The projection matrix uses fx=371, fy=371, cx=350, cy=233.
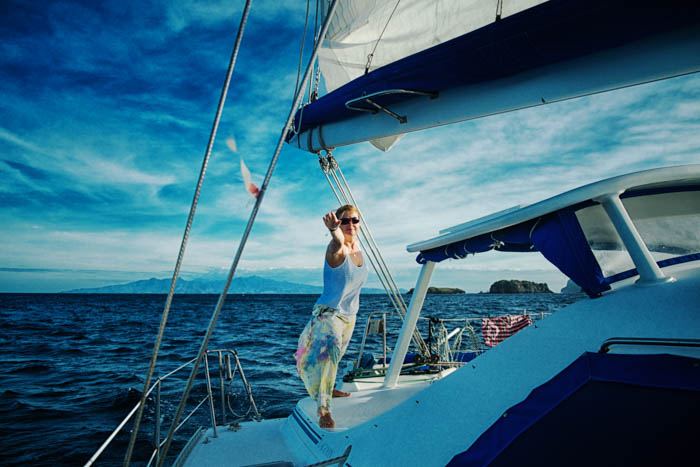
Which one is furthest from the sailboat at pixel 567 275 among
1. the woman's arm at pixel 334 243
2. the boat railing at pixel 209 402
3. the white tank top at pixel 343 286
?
the woman's arm at pixel 334 243

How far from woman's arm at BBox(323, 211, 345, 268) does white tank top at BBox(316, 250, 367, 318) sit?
2.1 inches

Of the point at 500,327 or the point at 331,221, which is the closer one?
the point at 331,221

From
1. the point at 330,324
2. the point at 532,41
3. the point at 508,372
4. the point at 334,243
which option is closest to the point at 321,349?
the point at 330,324

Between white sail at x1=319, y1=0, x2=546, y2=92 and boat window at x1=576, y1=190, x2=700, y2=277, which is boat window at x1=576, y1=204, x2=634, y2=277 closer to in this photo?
boat window at x1=576, y1=190, x2=700, y2=277

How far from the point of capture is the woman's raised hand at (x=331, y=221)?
2348mm

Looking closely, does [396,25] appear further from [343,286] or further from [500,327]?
[500,327]

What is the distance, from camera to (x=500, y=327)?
28.1 feet

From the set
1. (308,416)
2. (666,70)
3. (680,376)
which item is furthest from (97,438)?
(666,70)

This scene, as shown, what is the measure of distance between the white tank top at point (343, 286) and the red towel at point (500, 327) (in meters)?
6.10

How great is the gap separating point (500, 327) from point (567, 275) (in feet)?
24.2

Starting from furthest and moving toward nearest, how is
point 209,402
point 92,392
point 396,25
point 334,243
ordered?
point 92,392 → point 396,25 → point 209,402 → point 334,243

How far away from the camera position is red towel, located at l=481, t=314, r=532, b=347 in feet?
27.1

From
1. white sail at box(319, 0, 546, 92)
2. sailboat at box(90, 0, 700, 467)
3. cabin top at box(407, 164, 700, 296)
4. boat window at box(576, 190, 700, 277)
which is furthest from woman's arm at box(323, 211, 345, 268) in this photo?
white sail at box(319, 0, 546, 92)

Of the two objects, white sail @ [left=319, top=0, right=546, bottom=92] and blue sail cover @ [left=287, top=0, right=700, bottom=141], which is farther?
white sail @ [left=319, top=0, right=546, bottom=92]
